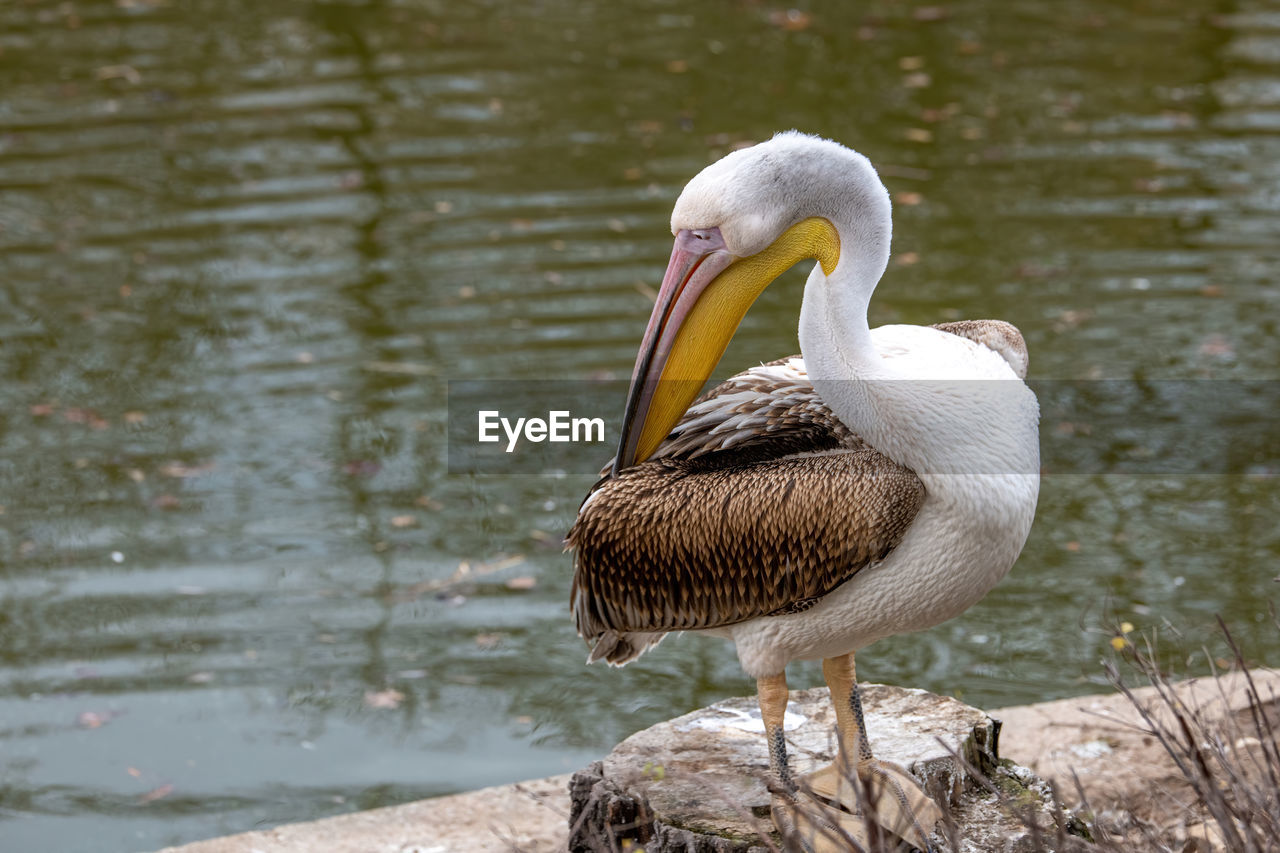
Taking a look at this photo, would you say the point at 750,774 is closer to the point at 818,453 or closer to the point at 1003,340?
the point at 818,453

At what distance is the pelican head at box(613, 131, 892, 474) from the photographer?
3.64 meters

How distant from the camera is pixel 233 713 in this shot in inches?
228

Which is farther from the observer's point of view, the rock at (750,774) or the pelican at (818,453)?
the rock at (750,774)

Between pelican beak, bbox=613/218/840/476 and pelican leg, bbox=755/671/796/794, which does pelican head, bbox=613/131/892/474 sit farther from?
pelican leg, bbox=755/671/796/794

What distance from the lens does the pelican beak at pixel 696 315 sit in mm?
3740

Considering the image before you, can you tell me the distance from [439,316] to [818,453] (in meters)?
4.84

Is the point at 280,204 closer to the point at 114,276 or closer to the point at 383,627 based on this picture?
the point at 114,276

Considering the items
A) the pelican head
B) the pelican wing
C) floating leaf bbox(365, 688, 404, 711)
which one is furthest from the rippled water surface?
the pelican head

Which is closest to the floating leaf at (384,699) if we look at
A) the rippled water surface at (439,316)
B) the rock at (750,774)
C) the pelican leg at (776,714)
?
the rippled water surface at (439,316)

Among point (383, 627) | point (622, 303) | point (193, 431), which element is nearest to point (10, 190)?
point (193, 431)

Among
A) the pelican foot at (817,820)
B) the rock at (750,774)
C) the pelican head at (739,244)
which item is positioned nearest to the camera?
the pelican head at (739,244)

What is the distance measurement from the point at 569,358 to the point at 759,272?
14.0ft

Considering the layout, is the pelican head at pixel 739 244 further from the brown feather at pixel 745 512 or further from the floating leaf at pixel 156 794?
the floating leaf at pixel 156 794

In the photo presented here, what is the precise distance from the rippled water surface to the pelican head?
4.12 feet
